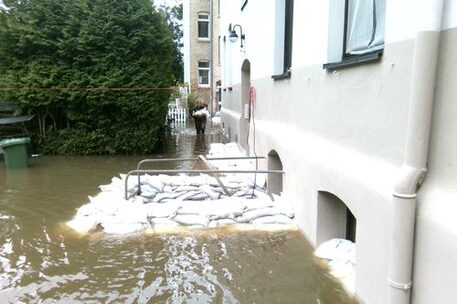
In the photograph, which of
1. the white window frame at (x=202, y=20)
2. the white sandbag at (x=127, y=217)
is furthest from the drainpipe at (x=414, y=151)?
the white window frame at (x=202, y=20)

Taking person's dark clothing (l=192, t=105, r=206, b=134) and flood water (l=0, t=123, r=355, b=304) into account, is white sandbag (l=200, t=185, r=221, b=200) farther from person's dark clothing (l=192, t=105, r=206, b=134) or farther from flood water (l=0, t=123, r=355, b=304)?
person's dark clothing (l=192, t=105, r=206, b=134)

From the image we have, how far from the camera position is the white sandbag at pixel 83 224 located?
5622mm

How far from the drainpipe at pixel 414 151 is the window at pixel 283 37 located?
14.6 ft

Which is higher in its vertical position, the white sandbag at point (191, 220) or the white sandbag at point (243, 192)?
the white sandbag at point (243, 192)

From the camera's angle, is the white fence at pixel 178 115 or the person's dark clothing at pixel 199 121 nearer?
the person's dark clothing at pixel 199 121

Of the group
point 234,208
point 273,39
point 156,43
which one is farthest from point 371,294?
point 156,43

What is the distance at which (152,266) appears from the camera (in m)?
4.55

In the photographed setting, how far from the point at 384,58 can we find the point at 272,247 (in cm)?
267

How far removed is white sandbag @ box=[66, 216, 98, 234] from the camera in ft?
18.4

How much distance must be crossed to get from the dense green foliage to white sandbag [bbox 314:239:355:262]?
25.8ft

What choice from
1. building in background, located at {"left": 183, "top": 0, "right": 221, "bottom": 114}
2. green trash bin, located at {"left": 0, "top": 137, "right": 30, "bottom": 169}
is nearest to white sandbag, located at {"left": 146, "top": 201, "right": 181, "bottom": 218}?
green trash bin, located at {"left": 0, "top": 137, "right": 30, "bottom": 169}

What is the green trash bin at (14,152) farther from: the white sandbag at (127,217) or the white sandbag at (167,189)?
the white sandbag at (127,217)

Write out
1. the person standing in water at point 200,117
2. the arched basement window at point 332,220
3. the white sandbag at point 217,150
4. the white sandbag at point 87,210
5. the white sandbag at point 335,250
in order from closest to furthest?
the white sandbag at point 335,250
the arched basement window at point 332,220
the white sandbag at point 87,210
the white sandbag at point 217,150
the person standing in water at point 200,117

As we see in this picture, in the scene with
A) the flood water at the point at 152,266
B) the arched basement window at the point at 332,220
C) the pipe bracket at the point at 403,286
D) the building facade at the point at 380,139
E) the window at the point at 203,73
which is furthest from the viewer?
the window at the point at 203,73
